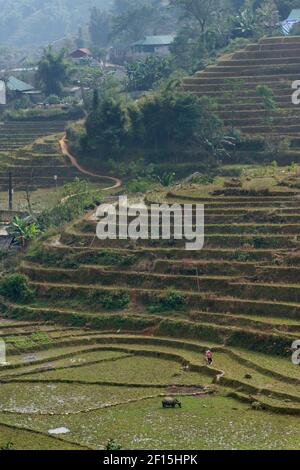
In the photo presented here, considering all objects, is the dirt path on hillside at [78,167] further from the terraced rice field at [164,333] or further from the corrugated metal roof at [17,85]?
the corrugated metal roof at [17,85]

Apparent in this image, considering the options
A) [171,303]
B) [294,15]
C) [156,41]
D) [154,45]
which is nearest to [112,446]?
[171,303]

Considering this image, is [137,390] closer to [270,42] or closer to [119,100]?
[119,100]

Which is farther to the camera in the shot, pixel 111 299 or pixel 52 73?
pixel 52 73

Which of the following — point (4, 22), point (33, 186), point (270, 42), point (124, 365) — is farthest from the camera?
point (4, 22)

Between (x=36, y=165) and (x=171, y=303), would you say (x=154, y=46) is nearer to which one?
(x=36, y=165)

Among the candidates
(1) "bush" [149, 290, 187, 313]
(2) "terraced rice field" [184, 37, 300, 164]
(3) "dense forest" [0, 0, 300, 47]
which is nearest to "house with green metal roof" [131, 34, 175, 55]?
(3) "dense forest" [0, 0, 300, 47]

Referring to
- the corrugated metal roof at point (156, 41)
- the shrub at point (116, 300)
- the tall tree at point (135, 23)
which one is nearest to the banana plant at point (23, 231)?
the shrub at point (116, 300)
